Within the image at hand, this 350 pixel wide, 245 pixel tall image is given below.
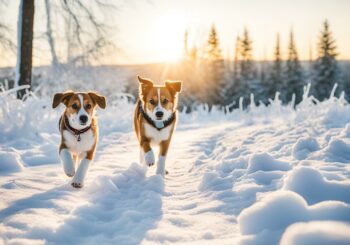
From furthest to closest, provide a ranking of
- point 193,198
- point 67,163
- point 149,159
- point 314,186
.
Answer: point 149,159 → point 67,163 → point 193,198 → point 314,186

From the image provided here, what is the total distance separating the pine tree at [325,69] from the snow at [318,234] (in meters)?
60.9

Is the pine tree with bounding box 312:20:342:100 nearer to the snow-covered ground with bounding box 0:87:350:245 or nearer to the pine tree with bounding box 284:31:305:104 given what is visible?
the pine tree with bounding box 284:31:305:104

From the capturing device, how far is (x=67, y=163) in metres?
5.43

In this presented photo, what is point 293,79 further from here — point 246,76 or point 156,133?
point 156,133

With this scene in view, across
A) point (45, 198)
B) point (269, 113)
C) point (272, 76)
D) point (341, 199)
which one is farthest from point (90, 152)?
point (272, 76)

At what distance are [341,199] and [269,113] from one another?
1277 centimetres

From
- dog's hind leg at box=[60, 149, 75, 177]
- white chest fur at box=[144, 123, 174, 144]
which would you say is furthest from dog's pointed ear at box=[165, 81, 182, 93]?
dog's hind leg at box=[60, 149, 75, 177]

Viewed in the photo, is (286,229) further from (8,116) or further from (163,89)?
(8,116)

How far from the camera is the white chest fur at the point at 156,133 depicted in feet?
21.6

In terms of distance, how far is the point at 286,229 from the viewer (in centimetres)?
282

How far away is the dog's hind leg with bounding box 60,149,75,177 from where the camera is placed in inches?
211

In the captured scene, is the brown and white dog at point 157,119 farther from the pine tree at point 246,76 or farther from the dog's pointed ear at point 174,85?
the pine tree at point 246,76

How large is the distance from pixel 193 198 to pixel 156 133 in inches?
85.6

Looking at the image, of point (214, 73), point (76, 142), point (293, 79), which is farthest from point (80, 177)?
point (293, 79)
